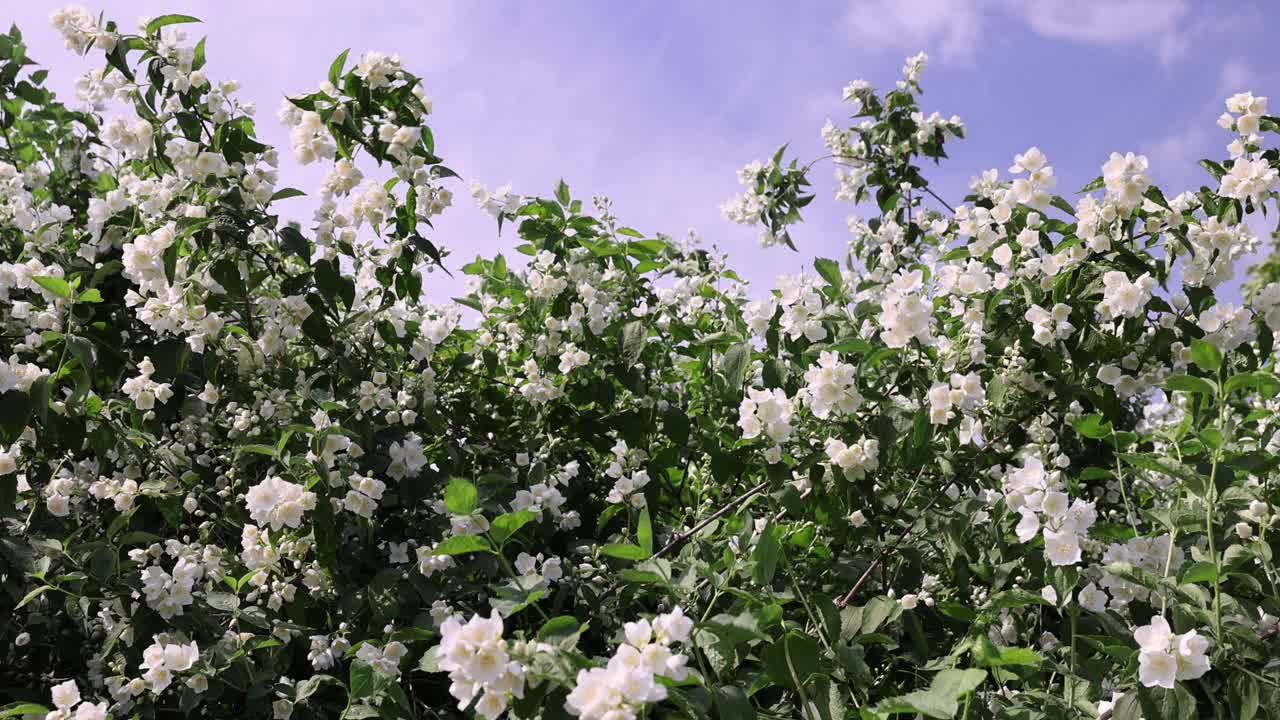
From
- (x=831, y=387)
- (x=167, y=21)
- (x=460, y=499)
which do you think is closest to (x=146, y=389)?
(x=167, y=21)

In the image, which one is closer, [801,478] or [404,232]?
[801,478]

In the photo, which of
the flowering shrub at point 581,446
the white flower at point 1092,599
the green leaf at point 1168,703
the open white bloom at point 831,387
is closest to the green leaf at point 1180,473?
the flowering shrub at point 581,446

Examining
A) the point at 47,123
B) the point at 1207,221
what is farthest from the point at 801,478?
the point at 47,123

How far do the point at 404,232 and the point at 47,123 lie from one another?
8.55 ft

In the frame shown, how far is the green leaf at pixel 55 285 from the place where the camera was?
7.59ft

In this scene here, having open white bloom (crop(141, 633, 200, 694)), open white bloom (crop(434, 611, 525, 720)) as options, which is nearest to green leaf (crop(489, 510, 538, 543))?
open white bloom (crop(434, 611, 525, 720))

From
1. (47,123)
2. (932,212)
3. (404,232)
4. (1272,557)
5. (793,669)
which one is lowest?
(793,669)

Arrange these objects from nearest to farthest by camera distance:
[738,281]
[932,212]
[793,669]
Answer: [793,669], [738,281], [932,212]

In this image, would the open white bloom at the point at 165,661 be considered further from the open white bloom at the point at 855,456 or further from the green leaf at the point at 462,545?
the open white bloom at the point at 855,456

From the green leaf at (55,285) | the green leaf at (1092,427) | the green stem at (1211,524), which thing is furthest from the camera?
the green leaf at (55,285)

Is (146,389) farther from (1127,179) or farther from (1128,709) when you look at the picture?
(1127,179)

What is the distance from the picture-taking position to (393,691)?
192 centimetres

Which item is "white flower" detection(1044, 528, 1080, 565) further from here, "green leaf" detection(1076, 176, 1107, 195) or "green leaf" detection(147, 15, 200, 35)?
"green leaf" detection(147, 15, 200, 35)

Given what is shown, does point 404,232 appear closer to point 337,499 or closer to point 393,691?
point 337,499
